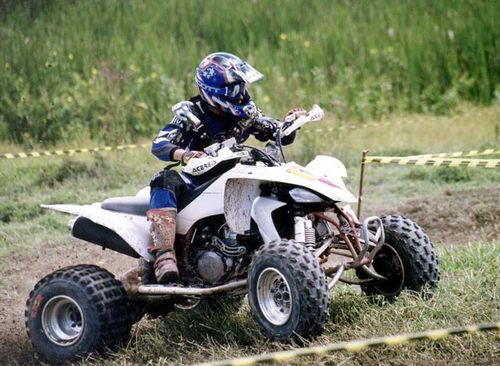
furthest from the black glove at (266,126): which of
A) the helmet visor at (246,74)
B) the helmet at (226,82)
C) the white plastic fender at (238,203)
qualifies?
the white plastic fender at (238,203)

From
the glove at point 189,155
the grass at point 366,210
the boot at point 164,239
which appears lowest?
the grass at point 366,210

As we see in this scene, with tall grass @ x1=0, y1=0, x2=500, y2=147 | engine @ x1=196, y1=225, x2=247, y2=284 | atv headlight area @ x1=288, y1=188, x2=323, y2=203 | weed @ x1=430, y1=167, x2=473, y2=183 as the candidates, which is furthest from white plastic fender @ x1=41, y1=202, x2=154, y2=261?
tall grass @ x1=0, y1=0, x2=500, y2=147

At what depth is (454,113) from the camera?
14.0m

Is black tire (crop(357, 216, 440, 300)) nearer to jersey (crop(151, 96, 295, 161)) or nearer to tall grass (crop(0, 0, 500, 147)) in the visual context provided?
jersey (crop(151, 96, 295, 161))

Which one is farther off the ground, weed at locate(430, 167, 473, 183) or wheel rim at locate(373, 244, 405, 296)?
wheel rim at locate(373, 244, 405, 296)

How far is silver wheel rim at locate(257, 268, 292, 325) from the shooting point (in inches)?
216

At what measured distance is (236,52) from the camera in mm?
15039

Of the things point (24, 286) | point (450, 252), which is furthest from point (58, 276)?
point (450, 252)

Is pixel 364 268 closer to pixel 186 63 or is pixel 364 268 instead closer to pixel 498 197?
pixel 498 197

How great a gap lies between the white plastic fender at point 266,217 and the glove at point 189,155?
0.43 meters

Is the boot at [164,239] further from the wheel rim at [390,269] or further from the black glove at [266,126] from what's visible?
the wheel rim at [390,269]

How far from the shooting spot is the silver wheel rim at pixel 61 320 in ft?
20.3

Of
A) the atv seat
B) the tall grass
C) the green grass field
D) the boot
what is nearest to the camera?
the boot

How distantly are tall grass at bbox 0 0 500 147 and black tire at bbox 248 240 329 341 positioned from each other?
24.6ft
